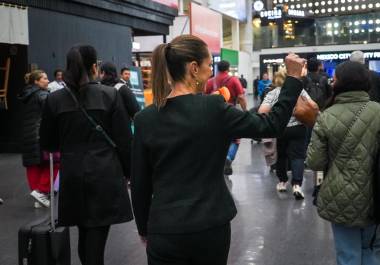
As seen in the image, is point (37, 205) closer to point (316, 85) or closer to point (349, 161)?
point (316, 85)

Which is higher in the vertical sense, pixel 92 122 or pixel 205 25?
pixel 205 25

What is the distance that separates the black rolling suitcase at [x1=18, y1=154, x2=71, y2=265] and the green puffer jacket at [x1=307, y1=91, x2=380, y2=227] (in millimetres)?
1724

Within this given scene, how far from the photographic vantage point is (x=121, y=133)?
3723 millimetres

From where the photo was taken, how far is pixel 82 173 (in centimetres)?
363

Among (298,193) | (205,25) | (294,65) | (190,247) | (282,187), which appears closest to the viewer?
(190,247)

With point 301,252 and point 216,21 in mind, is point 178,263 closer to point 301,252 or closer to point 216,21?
point 301,252

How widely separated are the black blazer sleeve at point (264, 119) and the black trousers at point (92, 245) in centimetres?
158

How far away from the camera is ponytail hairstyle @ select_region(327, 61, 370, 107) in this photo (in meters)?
3.68

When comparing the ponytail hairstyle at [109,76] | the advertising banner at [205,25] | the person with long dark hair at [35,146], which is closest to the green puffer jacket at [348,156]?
the person with long dark hair at [35,146]

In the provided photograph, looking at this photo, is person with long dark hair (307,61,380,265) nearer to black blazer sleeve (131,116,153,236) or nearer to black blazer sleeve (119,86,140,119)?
black blazer sleeve (131,116,153,236)

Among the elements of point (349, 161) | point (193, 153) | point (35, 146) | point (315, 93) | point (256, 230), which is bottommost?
point (256, 230)

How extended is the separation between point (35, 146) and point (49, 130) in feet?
14.2

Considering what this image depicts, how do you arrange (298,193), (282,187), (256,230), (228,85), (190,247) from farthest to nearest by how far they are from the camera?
(228,85), (282,187), (298,193), (256,230), (190,247)

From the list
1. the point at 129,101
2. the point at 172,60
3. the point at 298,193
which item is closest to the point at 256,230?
Answer: the point at 298,193
